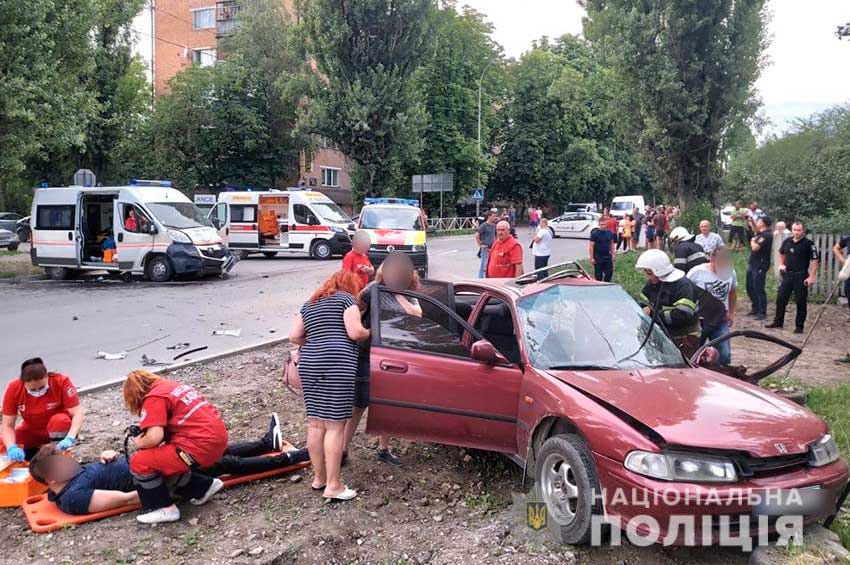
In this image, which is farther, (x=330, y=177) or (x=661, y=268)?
(x=330, y=177)

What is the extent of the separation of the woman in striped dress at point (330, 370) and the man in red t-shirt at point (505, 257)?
19.8 feet

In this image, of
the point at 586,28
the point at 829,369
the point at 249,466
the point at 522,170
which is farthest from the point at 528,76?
the point at 249,466

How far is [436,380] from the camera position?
4.70 m

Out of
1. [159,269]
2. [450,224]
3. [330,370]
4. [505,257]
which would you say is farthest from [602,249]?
[450,224]

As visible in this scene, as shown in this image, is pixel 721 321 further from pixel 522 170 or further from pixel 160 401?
pixel 522 170

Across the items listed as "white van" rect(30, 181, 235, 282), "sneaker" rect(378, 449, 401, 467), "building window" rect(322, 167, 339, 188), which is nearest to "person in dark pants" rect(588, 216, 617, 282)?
"sneaker" rect(378, 449, 401, 467)

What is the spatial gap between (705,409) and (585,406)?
0.66m

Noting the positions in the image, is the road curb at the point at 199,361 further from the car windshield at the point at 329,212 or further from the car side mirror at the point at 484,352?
the car windshield at the point at 329,212

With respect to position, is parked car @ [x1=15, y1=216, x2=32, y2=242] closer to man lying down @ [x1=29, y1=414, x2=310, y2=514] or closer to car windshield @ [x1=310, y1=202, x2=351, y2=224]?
car windshield @ [x1=310, y1=202, x2=351, y2=224]

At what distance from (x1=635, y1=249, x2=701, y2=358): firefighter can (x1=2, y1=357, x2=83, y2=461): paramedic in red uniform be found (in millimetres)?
4674

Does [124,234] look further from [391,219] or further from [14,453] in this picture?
[14,453]

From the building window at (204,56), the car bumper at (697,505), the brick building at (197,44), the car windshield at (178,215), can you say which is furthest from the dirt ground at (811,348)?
the building window at (204,56)

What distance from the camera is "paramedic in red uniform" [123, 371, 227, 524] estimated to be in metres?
4.32

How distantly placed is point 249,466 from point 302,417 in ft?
4.63
